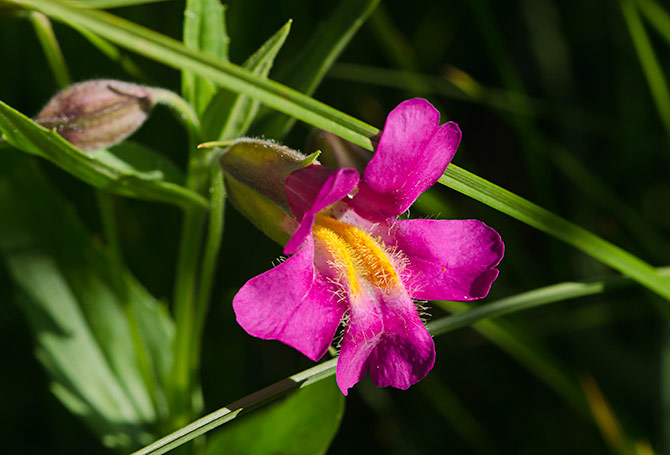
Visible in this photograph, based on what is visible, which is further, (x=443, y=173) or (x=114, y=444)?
(x=114, y=444)

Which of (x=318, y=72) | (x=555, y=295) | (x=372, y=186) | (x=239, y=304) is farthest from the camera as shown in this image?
(x=318, y=72)

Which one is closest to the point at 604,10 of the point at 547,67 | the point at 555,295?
the point at 547,67

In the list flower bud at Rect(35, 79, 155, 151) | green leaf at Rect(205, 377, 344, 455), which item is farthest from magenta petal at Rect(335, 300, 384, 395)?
flower bud at Rect(35, 79, 155, 151)

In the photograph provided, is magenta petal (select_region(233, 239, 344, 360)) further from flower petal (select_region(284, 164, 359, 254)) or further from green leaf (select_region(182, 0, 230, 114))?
green leaf (select_region(182, 0, 230, 114))

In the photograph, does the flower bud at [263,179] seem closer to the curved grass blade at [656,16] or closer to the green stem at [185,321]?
the green stem at [185,321]

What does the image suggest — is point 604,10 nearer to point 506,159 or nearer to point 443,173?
point 506,159

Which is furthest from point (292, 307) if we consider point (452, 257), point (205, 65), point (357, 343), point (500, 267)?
point (500, 267)
